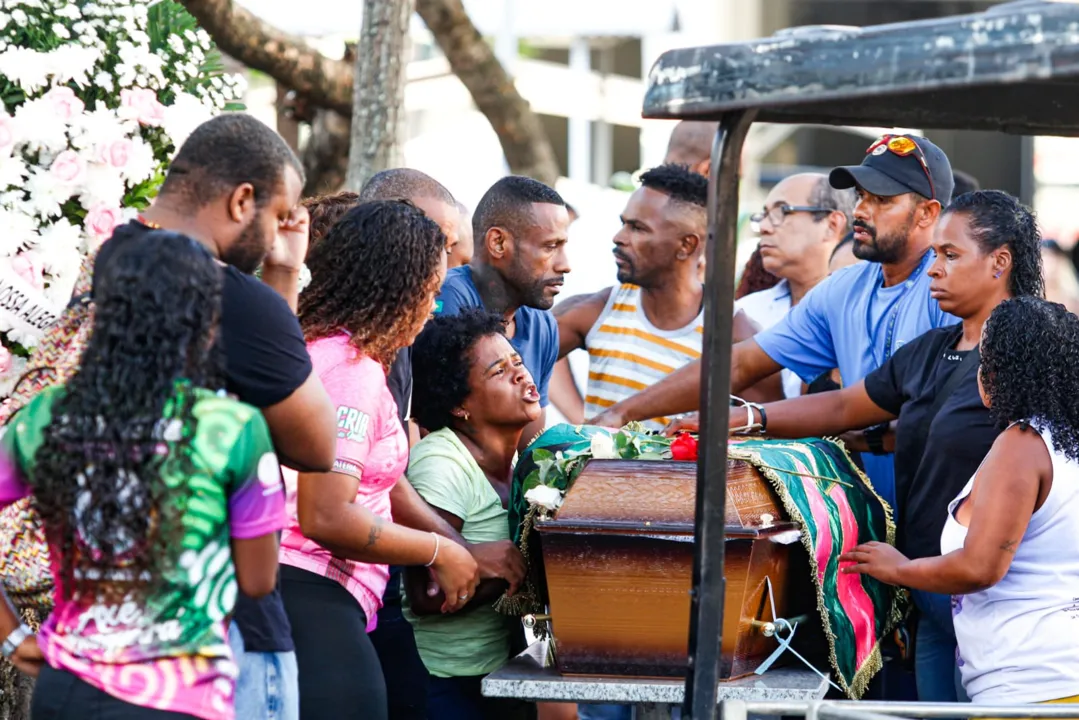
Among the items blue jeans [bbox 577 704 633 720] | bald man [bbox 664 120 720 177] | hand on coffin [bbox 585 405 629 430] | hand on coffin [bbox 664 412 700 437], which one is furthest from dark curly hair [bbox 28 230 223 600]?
bald man [bbox 664 120 720 177]

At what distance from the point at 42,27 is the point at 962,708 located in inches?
109

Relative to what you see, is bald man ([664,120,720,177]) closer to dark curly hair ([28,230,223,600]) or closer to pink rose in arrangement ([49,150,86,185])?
pink rose in arrangement ([49,150,86,185])

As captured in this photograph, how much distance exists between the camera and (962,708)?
2.61m

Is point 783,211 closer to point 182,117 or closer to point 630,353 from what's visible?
point 630,353

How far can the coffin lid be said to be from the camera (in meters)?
3.13

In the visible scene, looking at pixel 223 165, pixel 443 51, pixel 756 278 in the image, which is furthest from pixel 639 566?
pixel 443 51

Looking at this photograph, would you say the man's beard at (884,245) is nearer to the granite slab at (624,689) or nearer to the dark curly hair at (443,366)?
the dark curly hair at (443,366)

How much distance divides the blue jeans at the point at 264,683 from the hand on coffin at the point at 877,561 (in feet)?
5.02

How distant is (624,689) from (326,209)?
1.68m

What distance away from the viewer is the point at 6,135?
3.46 metres

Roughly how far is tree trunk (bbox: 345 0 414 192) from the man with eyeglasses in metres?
1.71

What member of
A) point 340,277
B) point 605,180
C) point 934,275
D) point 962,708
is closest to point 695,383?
point 934,275

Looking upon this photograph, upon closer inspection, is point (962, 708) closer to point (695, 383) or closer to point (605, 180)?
point (695, 383)

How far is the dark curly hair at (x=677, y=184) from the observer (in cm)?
527
